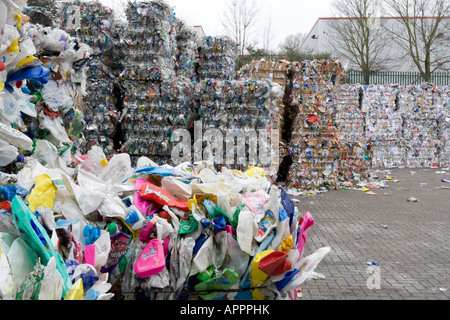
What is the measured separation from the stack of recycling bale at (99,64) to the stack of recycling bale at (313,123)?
3709 millimetres

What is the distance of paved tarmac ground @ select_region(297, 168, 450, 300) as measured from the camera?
344 cm

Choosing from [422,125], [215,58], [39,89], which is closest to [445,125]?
[422,125]

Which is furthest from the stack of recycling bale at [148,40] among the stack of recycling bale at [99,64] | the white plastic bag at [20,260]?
the white plastic bag at [20,260]

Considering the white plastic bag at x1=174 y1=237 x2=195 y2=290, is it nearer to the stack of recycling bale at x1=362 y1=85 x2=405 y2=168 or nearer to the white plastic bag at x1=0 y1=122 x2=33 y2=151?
the white plastic bag at x1=0 y1=122 x2=33 y2=151

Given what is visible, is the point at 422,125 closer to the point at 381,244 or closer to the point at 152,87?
the point at 381,244

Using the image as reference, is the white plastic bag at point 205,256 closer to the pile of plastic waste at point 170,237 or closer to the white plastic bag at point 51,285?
the pile of plastic waste at point 170,237

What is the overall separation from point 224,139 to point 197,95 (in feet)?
3.29

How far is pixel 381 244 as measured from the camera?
4688 millimetres

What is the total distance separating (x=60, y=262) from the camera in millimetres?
1821

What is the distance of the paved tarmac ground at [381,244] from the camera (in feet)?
11.3

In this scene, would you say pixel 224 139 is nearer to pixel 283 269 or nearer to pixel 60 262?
pixel 283 269

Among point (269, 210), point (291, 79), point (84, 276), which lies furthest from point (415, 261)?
point (291, 79)

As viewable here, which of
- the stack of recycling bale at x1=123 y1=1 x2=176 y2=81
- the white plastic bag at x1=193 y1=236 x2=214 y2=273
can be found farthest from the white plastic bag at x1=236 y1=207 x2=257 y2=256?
the stack of recycling bale at x1=123 y1=1 x2=176 y2=81

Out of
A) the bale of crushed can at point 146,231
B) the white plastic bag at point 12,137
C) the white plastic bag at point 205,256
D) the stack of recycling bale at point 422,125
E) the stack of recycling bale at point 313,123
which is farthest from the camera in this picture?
the stack of recycling bale at point 422,125
